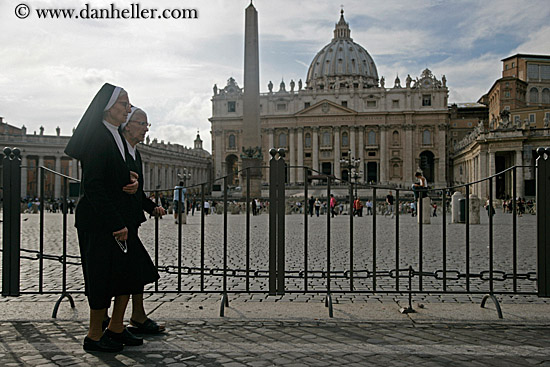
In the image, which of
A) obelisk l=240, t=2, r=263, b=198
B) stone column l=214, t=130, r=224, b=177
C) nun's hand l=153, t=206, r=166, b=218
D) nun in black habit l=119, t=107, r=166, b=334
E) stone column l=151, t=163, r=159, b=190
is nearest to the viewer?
nun in black habit l=119, t=107, r=166, b=334

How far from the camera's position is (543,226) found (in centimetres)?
541

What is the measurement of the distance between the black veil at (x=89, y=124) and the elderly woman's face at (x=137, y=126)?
1.64 feet

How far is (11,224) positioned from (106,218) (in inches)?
73.1

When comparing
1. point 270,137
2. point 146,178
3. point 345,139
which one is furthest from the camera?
point 270,137

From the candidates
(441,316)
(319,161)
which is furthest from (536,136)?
(441,316)

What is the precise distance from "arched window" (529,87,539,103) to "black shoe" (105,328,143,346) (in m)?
72.2

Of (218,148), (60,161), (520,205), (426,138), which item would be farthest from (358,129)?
(520,205)

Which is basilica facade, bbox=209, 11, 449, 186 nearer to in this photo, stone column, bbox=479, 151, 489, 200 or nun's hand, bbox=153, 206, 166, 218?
stone column, bbox=479, 151, 489, 200

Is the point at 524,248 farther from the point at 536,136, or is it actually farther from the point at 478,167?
the point at 478,167

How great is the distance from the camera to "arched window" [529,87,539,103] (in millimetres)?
67500

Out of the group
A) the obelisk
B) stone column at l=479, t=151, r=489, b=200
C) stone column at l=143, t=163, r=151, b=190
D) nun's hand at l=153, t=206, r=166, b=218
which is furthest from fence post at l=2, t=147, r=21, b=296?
stone column at l=143, t=163, r=151, b=190

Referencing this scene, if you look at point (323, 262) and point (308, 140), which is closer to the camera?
point (323, 262)

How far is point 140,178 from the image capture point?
489 cm

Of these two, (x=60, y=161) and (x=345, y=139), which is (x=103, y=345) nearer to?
(x=60, y=161)
